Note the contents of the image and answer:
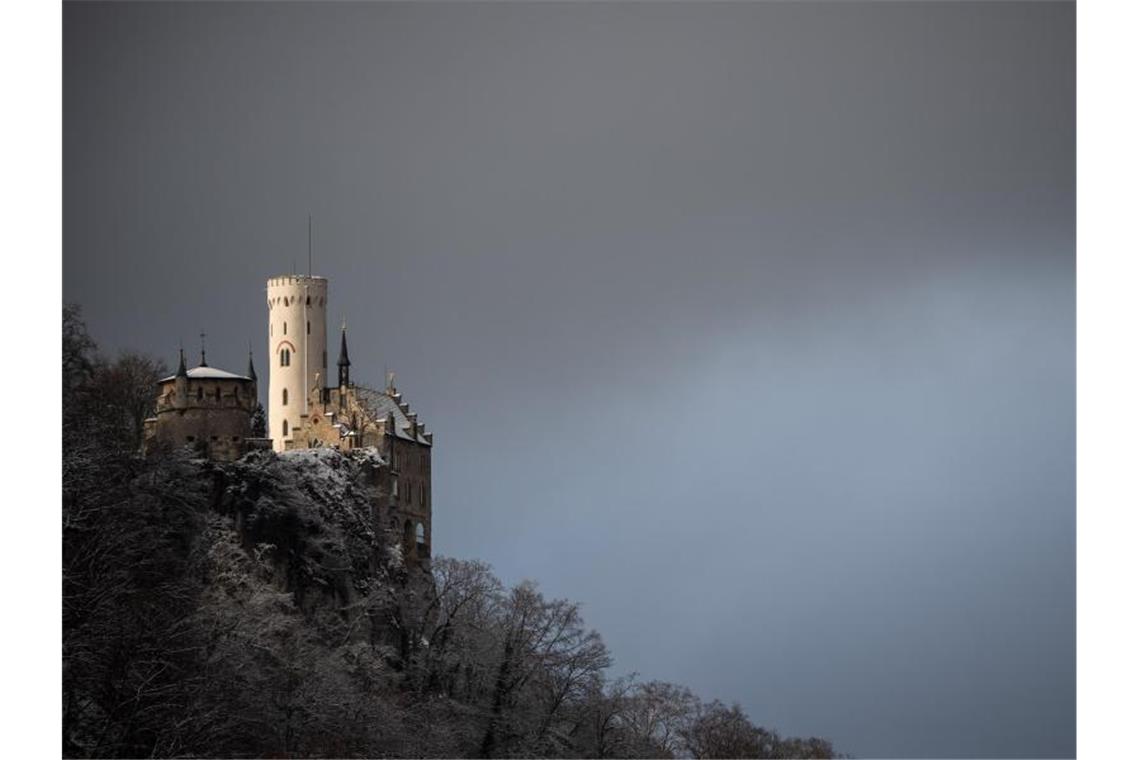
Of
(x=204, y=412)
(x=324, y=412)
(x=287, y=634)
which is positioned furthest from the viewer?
(x=324, y=412)

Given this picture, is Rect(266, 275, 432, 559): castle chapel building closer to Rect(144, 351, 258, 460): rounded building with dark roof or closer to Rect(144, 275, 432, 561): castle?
Rect(144, 275, 432, 561): castle

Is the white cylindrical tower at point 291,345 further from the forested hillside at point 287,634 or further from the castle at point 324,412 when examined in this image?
the forested hillside at point 287,634

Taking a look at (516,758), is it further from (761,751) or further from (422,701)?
(761,751)

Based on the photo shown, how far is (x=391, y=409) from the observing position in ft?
278

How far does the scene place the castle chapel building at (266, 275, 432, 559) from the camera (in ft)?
268

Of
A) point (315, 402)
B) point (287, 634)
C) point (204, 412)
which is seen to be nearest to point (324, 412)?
point (315, 402)

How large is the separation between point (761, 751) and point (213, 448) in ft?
70.7

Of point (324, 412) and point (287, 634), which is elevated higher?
point (324, 412)

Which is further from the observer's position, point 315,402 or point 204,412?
point 315,402

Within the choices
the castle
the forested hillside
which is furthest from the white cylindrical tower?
the forested hillside

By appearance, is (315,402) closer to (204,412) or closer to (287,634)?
(204,412)

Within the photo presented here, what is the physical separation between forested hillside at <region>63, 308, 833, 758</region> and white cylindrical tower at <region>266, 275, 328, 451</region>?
4.19 m

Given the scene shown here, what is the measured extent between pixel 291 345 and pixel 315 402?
6.90ft
